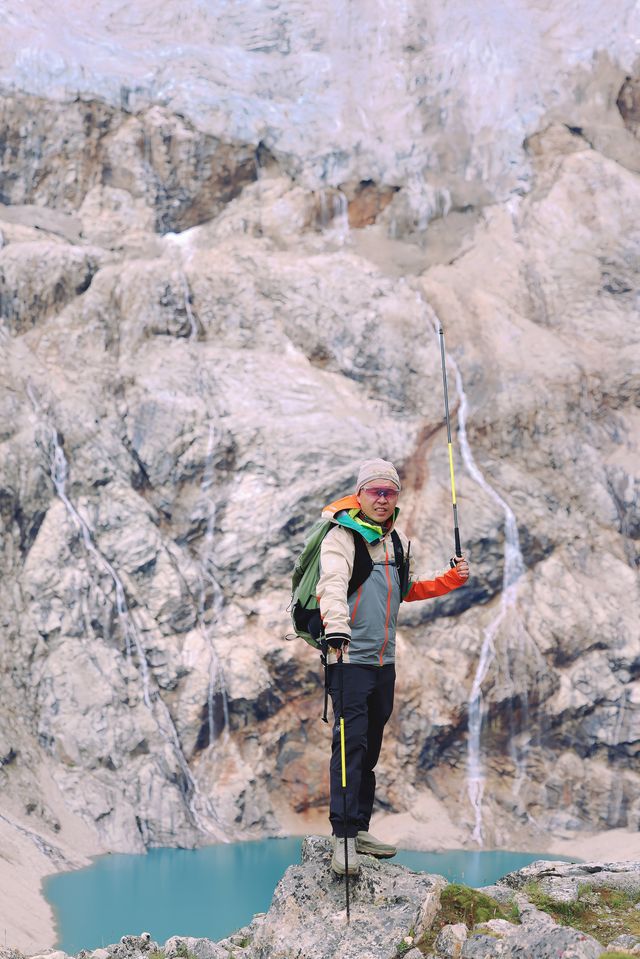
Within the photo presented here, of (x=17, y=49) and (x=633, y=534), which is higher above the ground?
(x=17, y=49)

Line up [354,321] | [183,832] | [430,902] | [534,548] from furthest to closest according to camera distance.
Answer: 1. [354,321]
2. [534,548]
3. [183,832]
4. [430,902]

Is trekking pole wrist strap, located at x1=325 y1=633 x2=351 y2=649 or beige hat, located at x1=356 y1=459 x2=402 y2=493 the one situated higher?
beige hat, located at x1=356 y1=459 x2=402 y2=493

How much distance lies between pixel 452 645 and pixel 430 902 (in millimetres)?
21735

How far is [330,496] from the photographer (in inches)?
1148

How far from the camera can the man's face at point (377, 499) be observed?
7875mm

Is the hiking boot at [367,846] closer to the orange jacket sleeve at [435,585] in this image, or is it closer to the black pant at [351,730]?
the black pant at [351,730]

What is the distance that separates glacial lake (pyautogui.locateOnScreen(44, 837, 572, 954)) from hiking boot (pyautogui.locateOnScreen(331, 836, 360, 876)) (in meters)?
9.37

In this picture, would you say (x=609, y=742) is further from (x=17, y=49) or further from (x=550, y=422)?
(x=17, y=49)

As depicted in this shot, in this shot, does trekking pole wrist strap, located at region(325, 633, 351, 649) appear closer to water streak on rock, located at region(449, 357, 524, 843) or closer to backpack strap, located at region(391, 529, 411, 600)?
backpack strap, located at region(391, 529, 411, 600)

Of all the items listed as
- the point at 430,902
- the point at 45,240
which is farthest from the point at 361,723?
the point at 45,240

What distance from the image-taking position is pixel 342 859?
24.6 ft

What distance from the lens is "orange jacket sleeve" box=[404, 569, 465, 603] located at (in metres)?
8.39

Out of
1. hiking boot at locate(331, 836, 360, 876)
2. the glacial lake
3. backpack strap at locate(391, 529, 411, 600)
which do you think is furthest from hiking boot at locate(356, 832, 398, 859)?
the glacial lake

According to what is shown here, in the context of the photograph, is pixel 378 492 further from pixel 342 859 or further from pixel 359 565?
pixel 342 859
